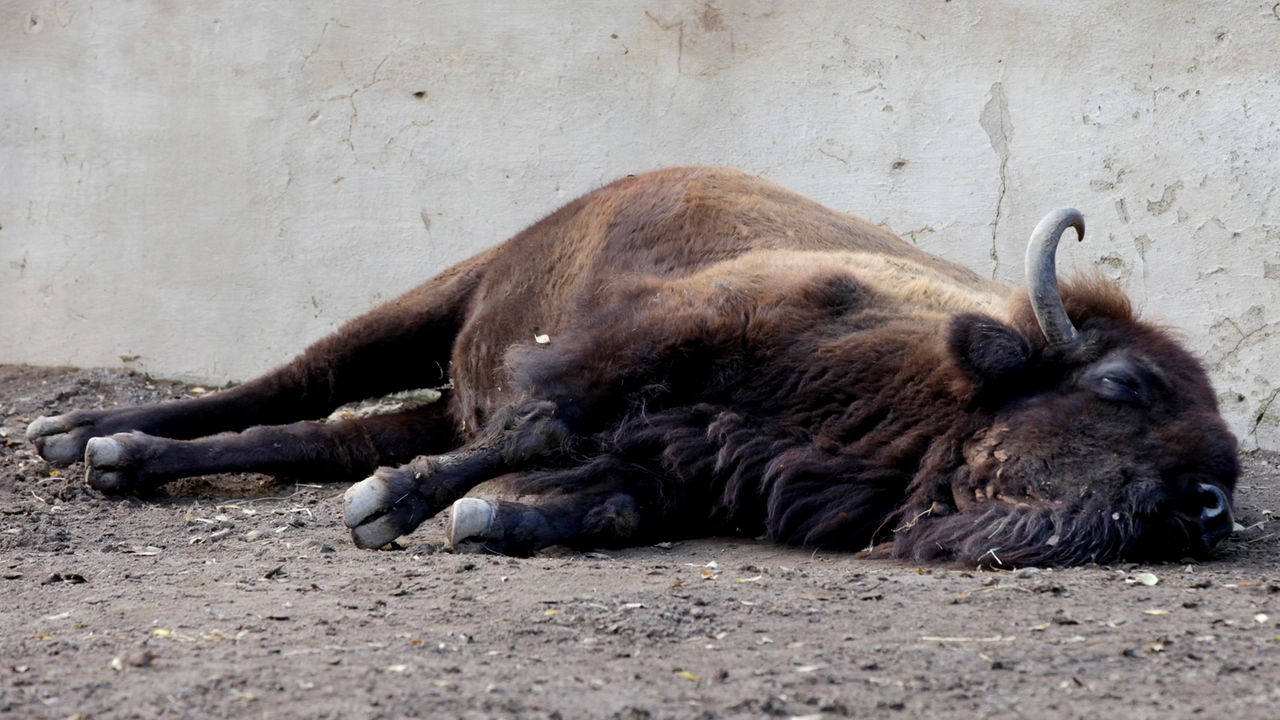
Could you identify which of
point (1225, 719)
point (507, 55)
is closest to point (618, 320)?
point (1225, 719)

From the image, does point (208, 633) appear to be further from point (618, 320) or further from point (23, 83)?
point (23, 83)

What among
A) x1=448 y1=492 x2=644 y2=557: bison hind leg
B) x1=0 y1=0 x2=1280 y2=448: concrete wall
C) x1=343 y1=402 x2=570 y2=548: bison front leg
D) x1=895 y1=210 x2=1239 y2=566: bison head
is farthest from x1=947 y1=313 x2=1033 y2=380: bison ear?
x1=0 y1=0 x2=1280 y2=448: concrete wall

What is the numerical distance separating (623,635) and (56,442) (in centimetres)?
286

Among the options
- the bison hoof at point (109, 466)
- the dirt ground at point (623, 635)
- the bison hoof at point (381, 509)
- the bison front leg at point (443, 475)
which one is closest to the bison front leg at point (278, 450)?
the bison hoof at point (109, 466)

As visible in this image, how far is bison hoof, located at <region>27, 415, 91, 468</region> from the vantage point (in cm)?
423

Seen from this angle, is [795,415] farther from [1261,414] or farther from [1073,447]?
[1261,414]

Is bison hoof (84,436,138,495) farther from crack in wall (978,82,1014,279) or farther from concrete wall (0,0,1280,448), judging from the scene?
crack in wall (978,82,1014,279)

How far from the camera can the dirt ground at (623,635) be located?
1.85 m

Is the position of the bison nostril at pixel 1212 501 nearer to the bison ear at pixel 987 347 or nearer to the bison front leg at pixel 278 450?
Result: the bison ear at pixel 987 347

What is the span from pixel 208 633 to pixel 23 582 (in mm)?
848

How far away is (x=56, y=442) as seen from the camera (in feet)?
13.9

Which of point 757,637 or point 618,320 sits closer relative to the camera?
point 757,637

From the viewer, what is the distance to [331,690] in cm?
187

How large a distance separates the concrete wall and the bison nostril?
87.9 inches
